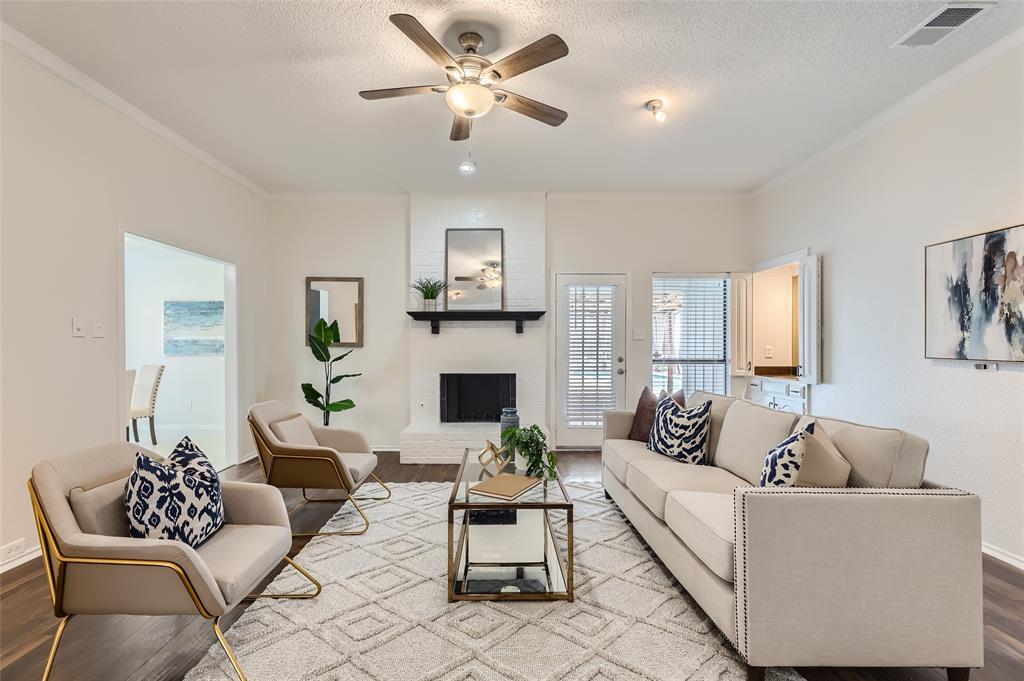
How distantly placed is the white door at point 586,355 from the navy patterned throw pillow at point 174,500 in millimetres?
4003

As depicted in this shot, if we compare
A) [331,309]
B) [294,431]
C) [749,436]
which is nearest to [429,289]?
[331,309]

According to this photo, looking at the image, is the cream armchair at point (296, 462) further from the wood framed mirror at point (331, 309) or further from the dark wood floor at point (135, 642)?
the wood framed mirror at point (331, 309)

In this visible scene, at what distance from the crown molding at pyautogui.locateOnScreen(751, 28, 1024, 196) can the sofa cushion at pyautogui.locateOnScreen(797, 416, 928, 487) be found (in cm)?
238

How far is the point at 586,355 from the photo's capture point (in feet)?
18.6

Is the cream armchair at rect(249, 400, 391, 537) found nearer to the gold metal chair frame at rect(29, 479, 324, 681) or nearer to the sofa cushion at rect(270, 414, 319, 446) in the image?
the sofa cushion at rect(270, 414, 319, 446)

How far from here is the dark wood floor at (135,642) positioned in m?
1.80

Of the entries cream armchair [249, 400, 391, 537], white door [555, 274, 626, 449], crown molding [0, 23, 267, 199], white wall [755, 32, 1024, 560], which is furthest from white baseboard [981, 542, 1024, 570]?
crown molding [0, 23, 267, 199]

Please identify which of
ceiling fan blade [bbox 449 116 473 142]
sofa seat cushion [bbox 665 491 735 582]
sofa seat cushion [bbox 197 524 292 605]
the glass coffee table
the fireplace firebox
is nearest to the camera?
sofa seat cushion [bbox 197 524 292 605]

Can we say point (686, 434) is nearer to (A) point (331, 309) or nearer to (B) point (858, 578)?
(B) point (858, 578)

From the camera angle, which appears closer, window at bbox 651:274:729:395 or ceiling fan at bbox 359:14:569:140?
ceiling fan at bbox 359:14:569:140

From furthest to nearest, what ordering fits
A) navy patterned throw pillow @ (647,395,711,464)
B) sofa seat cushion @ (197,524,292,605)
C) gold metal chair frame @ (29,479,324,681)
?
navy patterned throw pillow @ (647,395,711,464) → sofa seat cushion @ (197,524,292,605) → gold metal chair frame @ (29,479,324,681)

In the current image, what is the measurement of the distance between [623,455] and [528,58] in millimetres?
2404

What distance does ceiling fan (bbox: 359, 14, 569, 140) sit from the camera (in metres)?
2.22

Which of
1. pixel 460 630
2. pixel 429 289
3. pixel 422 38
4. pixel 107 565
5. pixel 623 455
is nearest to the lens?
pixel 107 565
